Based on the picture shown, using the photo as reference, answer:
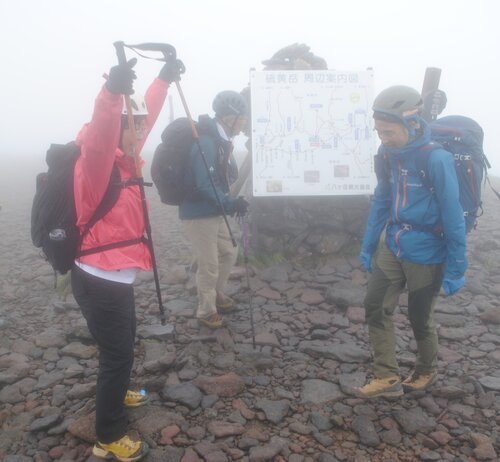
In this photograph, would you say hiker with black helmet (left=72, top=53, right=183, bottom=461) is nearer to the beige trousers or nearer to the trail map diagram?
the beige trousers

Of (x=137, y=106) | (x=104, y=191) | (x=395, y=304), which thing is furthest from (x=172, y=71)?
(x=395, y=304)

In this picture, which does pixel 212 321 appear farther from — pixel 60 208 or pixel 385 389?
pixel 60 208

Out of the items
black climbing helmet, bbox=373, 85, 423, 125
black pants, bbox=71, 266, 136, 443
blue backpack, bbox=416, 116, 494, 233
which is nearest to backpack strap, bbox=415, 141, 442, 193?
blue backpack, bbox=416, 116, 494, 233

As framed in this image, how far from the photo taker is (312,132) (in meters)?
7.34

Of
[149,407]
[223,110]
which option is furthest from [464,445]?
[223,110]

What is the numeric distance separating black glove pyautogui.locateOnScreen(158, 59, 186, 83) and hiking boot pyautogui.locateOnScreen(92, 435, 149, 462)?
3123 millimetres

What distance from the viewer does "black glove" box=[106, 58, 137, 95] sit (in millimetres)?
2627

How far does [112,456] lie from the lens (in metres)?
3.36

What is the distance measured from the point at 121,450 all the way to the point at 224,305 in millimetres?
2793

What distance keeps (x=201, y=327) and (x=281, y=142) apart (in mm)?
3429

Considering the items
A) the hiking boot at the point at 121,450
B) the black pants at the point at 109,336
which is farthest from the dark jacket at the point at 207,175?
the hiking boot at the point at 121,450

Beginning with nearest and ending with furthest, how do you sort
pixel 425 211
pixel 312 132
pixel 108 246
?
pixel 108 246 → pixel 425 211 → pixel 312 132

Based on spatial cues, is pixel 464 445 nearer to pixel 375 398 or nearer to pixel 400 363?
pixel 375 398

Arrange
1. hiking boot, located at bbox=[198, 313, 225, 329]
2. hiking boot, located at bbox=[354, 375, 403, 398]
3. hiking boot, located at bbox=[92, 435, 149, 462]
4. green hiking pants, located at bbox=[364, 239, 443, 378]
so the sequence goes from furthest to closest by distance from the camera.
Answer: hiking boot, located at bbox=[198, 313, 225, 329] → hiking boot, located at bbox=[354, 375, 403, 398] → green hiking pants, located at bbox=[364, 239, 443, 378] → hiking boot, located at bbox=[92, 435, 149, 462]
